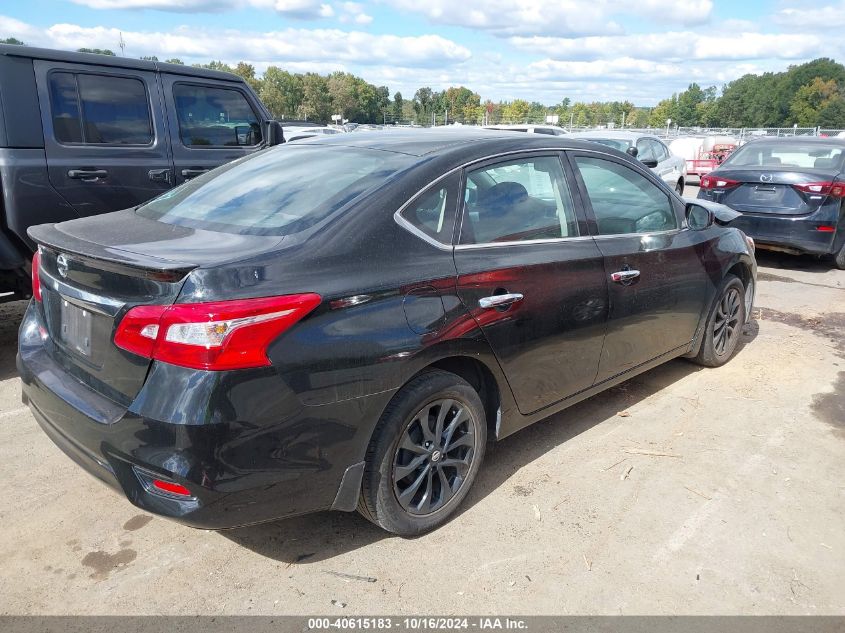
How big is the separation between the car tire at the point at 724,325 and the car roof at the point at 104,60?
14.8ft

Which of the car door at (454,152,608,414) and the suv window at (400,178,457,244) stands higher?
the suv window at (400,178,457,244)

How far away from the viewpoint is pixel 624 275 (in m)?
3.78

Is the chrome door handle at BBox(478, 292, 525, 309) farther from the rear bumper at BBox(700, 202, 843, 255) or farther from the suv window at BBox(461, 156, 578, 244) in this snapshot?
the rear bumper at BBox(700, 202, 843, 255)

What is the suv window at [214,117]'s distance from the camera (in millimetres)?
5684

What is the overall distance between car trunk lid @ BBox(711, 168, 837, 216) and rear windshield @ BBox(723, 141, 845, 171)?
377 millimetres

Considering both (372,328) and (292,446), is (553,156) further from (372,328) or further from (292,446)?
(292,446)

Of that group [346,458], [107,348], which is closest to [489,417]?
[346,458]

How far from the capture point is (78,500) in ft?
10.8

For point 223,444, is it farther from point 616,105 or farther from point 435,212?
point 616,105

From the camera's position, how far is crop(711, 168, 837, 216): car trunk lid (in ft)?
27.0

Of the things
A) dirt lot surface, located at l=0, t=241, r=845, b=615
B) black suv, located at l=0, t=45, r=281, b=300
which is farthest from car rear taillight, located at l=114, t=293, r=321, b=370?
black suv, located at l=0, t=45, r=281, b=300

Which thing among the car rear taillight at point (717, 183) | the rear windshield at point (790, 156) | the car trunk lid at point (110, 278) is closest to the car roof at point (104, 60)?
the car trunk lid at point (110, 278)

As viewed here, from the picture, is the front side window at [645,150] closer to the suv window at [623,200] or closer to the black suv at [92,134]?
the black suv at [92,134]

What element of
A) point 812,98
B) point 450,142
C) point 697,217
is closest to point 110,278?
point 450,142
